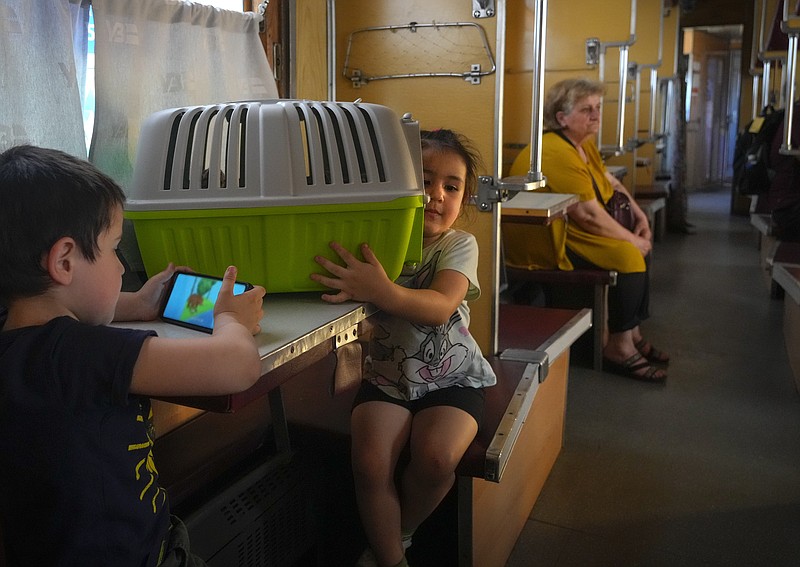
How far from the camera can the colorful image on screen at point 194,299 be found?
3.53 feet

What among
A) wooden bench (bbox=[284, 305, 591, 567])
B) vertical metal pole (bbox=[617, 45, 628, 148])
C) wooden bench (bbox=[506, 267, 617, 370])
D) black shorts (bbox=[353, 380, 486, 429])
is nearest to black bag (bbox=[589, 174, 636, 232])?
wooden bench (bbox=[506, 267, 617, 370])

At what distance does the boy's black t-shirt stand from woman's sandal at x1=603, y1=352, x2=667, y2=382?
250 cm

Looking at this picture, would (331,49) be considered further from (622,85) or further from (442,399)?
(622,85)

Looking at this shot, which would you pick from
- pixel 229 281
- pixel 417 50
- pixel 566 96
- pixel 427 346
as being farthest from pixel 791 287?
pixel 229 281

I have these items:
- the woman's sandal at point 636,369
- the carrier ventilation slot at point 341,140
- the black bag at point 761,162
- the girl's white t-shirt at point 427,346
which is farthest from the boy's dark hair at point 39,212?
the black bag at point 761,162

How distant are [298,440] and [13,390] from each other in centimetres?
93

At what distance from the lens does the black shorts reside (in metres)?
1.54

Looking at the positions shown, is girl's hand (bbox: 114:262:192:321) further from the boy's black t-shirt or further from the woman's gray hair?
the woman's gray hair

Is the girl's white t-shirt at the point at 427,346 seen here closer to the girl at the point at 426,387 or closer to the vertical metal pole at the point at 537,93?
the girl at the point at 426,387

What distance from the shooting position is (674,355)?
3436mm

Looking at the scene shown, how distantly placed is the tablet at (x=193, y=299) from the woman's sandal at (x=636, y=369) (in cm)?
238

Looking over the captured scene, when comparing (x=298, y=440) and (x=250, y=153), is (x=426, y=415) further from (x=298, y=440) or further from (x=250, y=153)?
(x=250, y=153)

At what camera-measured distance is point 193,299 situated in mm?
1110

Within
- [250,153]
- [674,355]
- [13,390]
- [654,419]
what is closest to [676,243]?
[674,355]
